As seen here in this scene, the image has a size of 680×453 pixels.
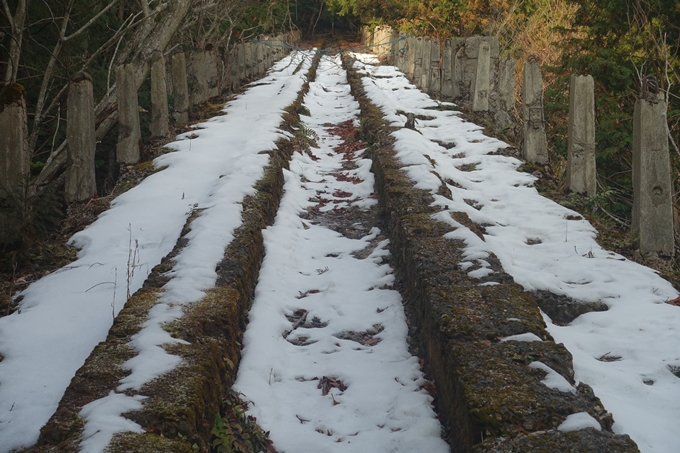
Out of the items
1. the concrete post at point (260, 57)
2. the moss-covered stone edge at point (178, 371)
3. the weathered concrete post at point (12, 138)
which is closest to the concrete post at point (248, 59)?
the concrete post at point (260, 57)

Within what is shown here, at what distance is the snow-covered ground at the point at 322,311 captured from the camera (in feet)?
9.80

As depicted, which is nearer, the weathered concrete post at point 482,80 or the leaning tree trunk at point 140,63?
the leaning tree trunk at point 140,63

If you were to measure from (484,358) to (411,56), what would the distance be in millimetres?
15627

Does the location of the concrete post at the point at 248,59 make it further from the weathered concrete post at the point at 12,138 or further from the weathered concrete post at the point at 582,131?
the weathered concrete post at the point at 12,138

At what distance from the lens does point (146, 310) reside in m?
3.31

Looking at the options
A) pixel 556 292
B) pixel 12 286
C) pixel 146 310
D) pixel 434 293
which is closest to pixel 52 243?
pixel 12 286

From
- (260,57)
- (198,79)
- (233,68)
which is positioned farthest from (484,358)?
(260,57)

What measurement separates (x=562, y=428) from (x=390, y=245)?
301 centimetres

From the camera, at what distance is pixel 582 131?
20.4 ft

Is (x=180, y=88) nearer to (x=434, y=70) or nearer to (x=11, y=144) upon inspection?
(x=11, y=144)

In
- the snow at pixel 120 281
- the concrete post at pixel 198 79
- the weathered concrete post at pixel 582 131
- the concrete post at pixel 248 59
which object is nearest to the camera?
the snow at pixel 120 281

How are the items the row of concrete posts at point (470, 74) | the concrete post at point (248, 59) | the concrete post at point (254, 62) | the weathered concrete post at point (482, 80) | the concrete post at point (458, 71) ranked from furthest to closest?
the concrete post at point (254, 62) < the concrete post at point (248, 59) < the concrete post at point (458, 71) < the weathered concrete post at point (482, 80) < the row of concrete posts at point (470, 74)

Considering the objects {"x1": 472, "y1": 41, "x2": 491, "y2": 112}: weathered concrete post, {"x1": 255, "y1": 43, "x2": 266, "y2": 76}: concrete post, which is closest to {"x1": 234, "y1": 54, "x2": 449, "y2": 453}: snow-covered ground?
{"x1": 472, "y1": 41, "x2": 491, "y2": 112}: weathered concrete post

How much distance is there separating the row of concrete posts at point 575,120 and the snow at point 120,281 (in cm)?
341
